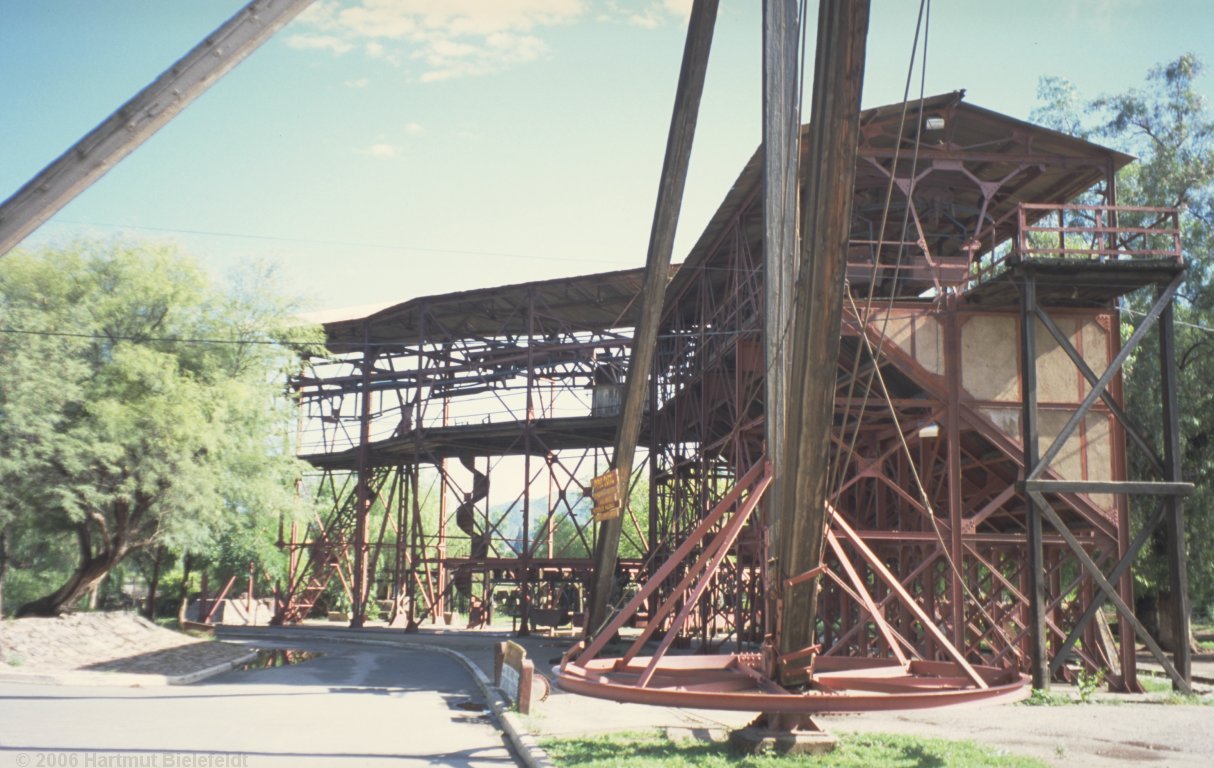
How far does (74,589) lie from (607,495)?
18977 mm

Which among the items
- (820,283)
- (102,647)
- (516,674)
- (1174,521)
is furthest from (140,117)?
(102,647)

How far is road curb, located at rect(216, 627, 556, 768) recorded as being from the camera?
10281mm

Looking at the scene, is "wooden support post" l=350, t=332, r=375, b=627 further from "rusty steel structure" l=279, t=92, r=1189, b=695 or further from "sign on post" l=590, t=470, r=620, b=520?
"sign on post" l=590, t=470, r=620, b=520

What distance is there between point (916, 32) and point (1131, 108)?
29.4m

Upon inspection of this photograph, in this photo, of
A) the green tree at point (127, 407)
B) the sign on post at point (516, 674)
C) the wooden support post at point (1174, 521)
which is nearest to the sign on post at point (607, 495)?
the sign on post at point (516, 674)

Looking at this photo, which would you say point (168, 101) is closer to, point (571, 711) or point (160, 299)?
point (571, 711)

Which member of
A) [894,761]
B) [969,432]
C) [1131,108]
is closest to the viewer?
[894,761]

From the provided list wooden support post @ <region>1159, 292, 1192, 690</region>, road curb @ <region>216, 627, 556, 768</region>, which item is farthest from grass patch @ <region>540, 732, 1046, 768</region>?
wooden support post @ <region>1159, 292, 1192, 690</region>

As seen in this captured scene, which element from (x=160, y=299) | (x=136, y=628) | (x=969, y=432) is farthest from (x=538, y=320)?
(x=969, y=432)

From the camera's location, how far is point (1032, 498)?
16.7 meters

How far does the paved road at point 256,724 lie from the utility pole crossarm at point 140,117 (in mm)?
5306

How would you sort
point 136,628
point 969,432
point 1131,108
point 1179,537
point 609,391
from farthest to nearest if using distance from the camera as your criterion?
point 609,391 → point 1131,108 → point 136,628 → point 969,432 → point 1179,537

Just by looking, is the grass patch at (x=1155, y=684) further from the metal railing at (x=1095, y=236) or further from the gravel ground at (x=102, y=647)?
the gravel ground at (x=102, y=647)

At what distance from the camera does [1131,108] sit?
32.1 m
